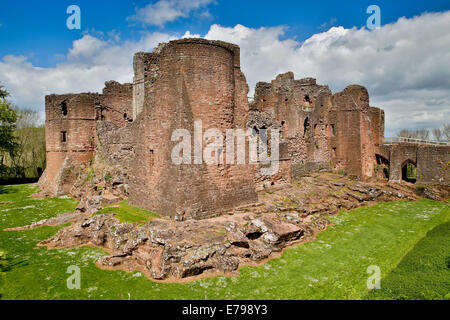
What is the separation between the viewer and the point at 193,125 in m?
11.3

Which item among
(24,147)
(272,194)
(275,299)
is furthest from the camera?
(24,147)

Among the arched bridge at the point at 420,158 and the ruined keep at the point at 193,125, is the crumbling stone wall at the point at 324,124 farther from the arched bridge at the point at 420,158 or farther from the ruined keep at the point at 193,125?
the arched bridge at the point at 420,158

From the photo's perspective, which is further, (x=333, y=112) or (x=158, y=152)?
(x=333, y=112)

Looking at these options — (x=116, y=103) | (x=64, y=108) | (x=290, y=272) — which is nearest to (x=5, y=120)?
(x=64, y=108)

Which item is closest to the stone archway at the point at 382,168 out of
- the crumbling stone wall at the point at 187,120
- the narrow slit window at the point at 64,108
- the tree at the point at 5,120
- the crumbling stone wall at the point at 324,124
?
the crumbling stone wall at the point at 324,124

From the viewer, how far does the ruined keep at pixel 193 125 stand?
11.3m

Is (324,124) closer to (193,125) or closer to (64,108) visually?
(193,125)

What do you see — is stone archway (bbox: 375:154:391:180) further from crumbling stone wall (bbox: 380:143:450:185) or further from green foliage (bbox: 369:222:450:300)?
green foliage (bbox: 369:222:450:300)

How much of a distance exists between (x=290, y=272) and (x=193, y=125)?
255 inches

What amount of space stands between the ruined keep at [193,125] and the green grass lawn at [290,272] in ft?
11.3
